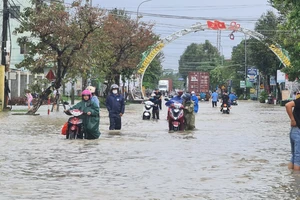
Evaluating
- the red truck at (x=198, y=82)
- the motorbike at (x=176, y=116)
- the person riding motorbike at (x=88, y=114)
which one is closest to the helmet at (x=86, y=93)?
the person riding motorbike at (x=88, y=114)

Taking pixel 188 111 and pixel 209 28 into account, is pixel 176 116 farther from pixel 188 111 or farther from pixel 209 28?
pixel 209 28

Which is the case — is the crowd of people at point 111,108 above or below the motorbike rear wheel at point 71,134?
above

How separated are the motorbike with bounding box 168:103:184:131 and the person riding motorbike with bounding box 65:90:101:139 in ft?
17.4

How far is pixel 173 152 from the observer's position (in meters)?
17.3

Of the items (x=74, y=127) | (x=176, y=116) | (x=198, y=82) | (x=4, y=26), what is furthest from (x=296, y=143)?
(x=198, y=82)

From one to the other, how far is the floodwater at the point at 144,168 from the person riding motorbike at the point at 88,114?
22.5 inches

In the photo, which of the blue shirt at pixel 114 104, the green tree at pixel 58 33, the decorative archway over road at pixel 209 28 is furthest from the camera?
the decorative archway over road at pixel 209 28

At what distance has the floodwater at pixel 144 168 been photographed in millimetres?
10977

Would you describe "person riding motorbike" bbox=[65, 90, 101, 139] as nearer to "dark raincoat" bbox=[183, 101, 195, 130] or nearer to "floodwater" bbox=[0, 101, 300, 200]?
"floodwater" bbox=[0, 101, 300, 200]

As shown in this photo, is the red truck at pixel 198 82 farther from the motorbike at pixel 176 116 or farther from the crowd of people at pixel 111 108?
the motorbike at pixel 176 116

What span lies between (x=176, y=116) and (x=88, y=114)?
5961 mm

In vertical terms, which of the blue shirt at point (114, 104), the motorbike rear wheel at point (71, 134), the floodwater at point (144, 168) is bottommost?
the floodwater at point (144, 168)

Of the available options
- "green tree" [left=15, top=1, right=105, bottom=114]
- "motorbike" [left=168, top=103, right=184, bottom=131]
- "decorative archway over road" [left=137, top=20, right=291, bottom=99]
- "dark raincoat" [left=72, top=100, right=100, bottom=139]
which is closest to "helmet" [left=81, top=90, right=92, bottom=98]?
"dark raincoat" [left=72, top=100, right=100, bottom=139]

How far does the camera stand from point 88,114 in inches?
797
